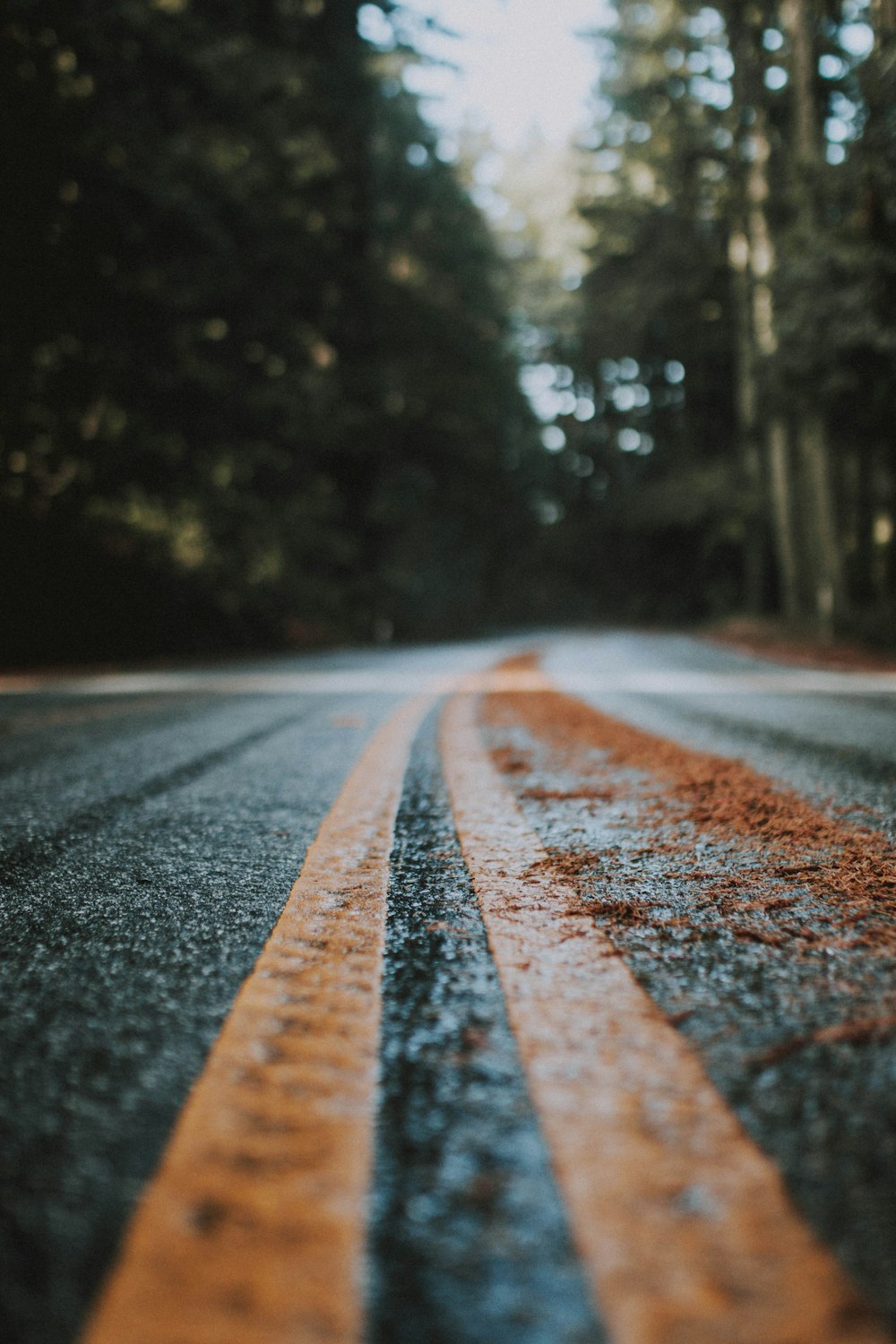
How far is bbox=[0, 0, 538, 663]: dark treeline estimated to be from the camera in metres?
10.5

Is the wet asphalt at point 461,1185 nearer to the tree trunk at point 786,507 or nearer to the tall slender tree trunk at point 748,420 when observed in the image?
the tall slender tree trunk at point 748,420

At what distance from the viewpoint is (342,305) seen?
19328 millimetres

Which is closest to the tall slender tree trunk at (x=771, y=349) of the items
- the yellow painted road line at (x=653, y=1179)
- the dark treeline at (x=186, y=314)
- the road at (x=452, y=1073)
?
the dark treeline at (x=186, y=314)

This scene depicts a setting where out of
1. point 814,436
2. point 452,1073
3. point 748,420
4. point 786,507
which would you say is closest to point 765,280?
point 814,436

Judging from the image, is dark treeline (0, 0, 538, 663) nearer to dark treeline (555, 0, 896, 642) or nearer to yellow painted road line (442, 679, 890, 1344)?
dark treeline (555, 0, 896, 642)

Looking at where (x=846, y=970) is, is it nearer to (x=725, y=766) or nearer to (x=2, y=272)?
(x=725, y=766)

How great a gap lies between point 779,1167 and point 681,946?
459mm

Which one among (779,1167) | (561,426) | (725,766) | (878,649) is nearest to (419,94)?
(561,426)

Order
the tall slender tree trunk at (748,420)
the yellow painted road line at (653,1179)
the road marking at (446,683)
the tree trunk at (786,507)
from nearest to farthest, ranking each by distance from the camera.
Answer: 1. the yellow painted road line at (653,1179)
2. the road marking at (446,683)
3. the tree trunk at (786,507)
4. the tall slender tree trunk at (748,420)

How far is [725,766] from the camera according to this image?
8.40ft

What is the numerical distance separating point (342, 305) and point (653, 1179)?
2104 cm

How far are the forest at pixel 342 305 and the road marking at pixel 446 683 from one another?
4.57 m

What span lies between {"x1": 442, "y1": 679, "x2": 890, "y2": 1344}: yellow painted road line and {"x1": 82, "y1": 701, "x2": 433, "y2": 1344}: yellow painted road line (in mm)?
165

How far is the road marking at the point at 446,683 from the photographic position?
595cm
